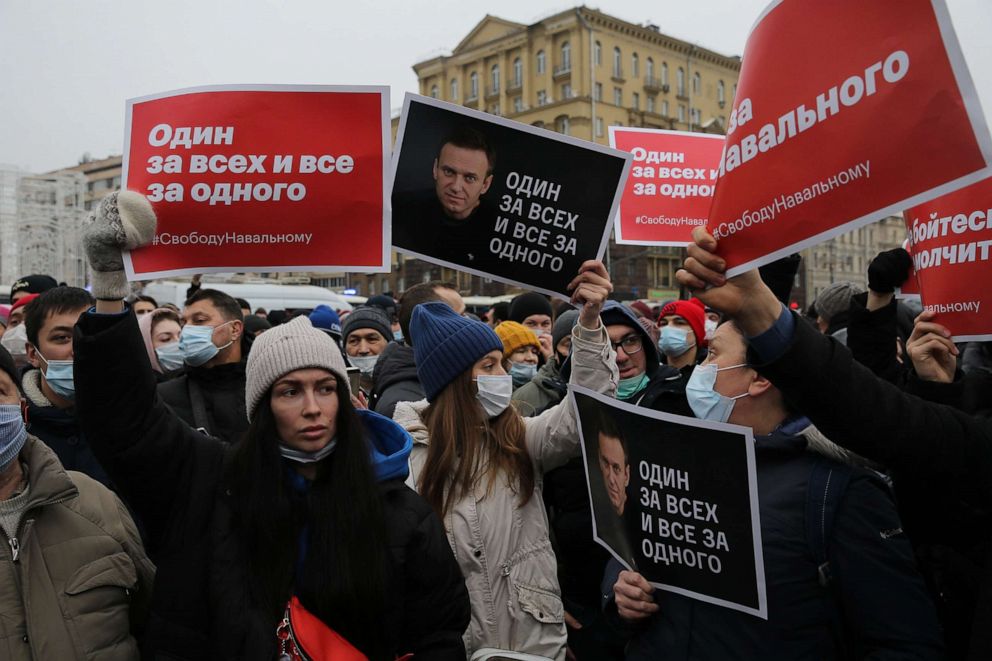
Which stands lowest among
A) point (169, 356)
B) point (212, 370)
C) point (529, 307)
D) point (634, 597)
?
point (634, 597)

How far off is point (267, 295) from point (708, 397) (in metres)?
19.7

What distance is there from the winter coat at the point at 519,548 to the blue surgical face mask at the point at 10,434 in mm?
1337

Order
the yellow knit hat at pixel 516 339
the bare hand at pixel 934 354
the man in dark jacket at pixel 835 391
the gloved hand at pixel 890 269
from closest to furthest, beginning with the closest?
the man in dark jacket at pixel 835 391, the bare hand at pixel 934 354, the gloved hand at pixel 890 269, the yellow knit hat at pixel 516 339

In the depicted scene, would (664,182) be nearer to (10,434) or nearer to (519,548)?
(519,548)

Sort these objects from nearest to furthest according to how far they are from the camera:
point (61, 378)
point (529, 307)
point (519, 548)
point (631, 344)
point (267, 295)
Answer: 1. point (519, 548)
2. point (61, 378)
3. point (631, 344)
4. point (529, 307)
5. point (267, 295)

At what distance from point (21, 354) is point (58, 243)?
54341 millimetres

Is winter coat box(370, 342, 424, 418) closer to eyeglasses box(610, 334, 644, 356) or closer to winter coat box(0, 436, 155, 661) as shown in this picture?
eyeglasses box(610, 334, 644, 356)

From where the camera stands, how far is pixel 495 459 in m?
3.10

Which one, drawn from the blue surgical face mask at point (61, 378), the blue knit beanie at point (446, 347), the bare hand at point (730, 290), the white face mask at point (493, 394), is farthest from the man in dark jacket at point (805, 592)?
the blue surgical face mask at point (61, 378)

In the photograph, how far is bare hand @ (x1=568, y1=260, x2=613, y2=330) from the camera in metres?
3.09

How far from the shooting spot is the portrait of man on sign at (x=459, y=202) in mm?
3172

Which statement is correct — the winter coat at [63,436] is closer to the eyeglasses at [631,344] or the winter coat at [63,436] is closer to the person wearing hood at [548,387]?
the person wearing hood at [548,387]

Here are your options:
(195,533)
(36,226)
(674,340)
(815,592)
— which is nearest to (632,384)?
(674,340)

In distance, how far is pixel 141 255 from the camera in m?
2.96
